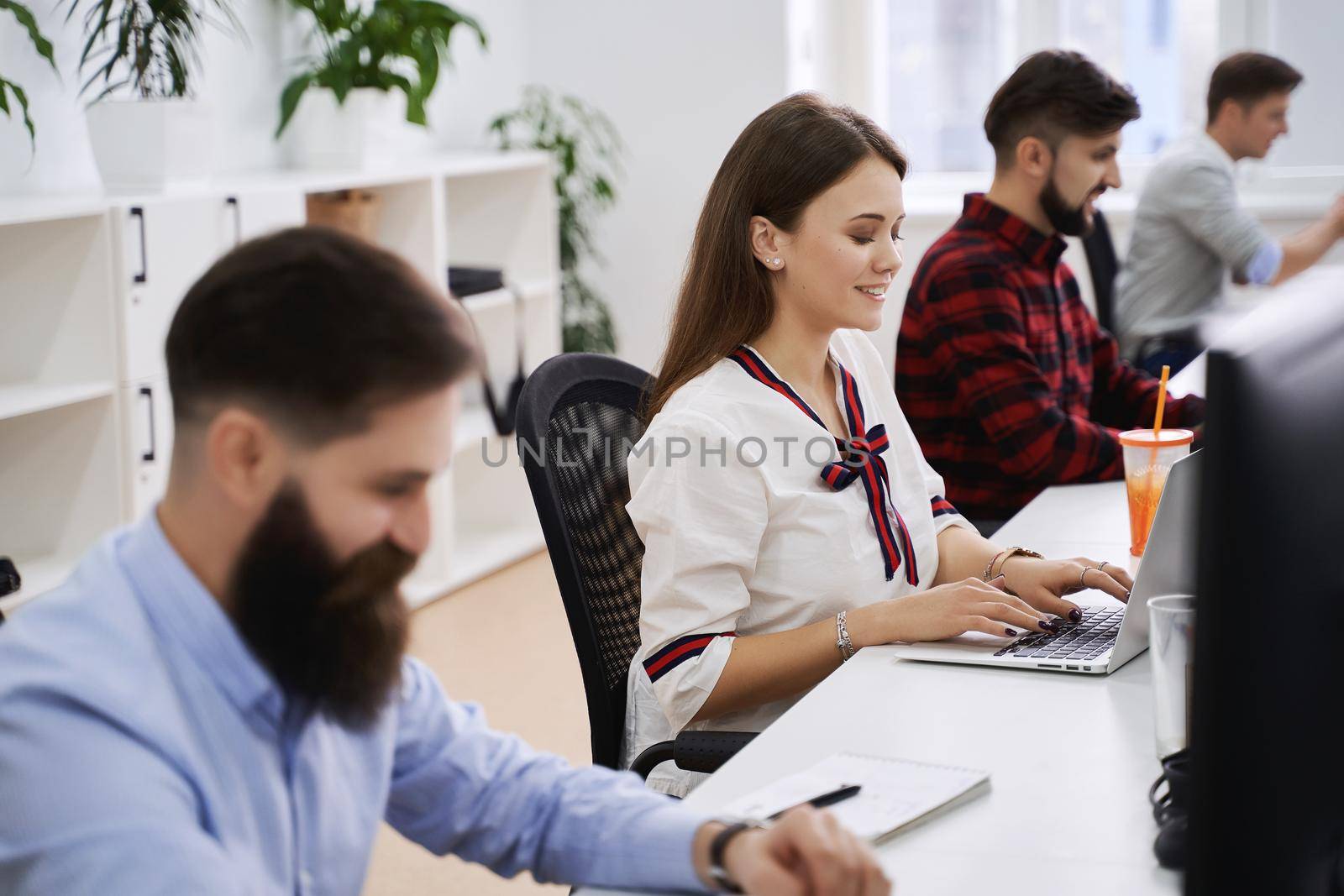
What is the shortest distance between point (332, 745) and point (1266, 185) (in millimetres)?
4749

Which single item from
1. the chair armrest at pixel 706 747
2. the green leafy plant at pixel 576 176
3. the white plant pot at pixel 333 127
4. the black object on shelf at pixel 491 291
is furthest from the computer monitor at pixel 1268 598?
the green leafy plant at pixel 576 176

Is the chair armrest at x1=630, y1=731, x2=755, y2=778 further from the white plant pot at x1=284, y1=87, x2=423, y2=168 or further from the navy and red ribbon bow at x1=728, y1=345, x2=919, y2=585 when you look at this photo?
the white plant pot at x1=284, y1=87, x2=423, y2=168

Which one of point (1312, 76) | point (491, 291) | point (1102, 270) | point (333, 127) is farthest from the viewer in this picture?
point (1312, 76)

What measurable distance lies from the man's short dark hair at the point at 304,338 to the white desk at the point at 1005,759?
1.65 ft

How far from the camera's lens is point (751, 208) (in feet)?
5.83

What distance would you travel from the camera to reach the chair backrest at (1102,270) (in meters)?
4.03

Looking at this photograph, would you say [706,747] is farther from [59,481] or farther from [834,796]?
[59,481]

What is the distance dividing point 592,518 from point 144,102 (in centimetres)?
198

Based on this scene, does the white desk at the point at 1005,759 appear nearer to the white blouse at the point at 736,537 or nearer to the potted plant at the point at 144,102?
the white blouse at the point at 736,537

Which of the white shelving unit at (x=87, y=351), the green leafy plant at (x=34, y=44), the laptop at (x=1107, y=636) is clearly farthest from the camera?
the white shelving unit at (x=87, y=351)

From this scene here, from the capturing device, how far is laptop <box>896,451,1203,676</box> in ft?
4.62

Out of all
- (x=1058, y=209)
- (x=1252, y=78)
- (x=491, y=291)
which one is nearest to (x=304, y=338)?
(x=1058, y=209)

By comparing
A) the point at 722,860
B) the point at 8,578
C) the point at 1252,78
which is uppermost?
the point at 1252,78

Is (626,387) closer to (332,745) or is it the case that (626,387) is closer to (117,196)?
(332,745)
